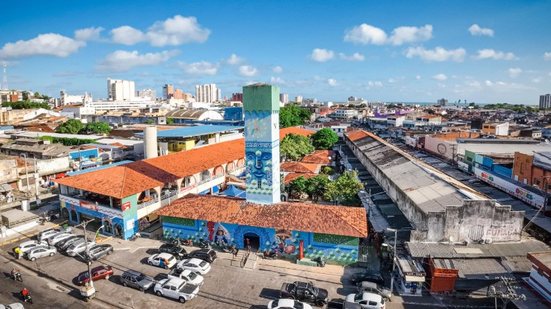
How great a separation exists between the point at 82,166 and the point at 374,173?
145 ft

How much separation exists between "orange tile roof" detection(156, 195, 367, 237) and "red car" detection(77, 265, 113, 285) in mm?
6624

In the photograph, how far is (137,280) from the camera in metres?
25.1

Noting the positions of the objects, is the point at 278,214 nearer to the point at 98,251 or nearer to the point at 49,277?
the point at 98,251

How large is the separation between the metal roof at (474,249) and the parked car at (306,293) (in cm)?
697

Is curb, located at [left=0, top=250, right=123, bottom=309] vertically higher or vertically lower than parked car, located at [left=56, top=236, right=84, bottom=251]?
lower

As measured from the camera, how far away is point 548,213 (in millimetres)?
35625

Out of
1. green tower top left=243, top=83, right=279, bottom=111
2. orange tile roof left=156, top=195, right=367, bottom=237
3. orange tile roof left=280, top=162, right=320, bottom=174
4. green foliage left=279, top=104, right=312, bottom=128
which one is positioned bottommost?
orange tile roof left=156, top=195, right=367, bottom=237

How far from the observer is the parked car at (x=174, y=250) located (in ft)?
96.4

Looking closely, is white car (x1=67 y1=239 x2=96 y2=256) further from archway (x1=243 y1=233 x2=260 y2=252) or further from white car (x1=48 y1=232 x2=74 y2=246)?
archway (x1=243 y1=233 x2=260 y2=252)

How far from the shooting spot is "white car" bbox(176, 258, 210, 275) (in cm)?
2681

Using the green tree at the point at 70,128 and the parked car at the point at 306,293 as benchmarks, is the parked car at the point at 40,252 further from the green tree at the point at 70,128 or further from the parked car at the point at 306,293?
the green tree at the point at 70,128

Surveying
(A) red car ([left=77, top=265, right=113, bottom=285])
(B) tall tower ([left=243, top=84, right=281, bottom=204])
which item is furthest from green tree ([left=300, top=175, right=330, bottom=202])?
(A) red car ([left=77, top=265, right=113, bottom=285])

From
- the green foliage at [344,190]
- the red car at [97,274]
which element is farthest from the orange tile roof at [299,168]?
the red car at [97,274]

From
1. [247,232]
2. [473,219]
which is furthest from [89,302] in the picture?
[473,219]
